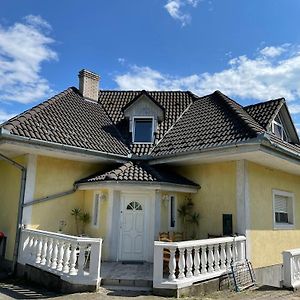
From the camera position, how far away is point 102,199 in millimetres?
11812

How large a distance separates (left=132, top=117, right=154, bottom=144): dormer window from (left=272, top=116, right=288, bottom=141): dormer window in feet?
17.3

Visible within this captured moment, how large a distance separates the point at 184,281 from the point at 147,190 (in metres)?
4.05

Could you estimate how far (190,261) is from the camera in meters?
8.52

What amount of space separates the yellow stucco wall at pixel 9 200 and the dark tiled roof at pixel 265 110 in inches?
367

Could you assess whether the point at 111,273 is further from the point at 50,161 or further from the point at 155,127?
the point at 155,127

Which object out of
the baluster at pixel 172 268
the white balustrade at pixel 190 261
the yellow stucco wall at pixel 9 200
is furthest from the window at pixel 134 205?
the yellow stucco wall at pixel 9 200

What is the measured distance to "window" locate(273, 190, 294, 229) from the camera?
1302 centimetres

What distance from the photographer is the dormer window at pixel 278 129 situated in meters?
14.1

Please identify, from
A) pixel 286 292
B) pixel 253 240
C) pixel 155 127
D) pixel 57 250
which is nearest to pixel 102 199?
pixel 57 250

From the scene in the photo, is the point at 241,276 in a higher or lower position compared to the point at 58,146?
lower

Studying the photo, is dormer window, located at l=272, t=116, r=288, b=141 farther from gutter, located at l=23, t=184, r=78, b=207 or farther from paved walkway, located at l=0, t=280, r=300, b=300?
gutter, located at l=23, t=184, r=78, b=207

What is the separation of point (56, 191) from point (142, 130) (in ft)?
15.6

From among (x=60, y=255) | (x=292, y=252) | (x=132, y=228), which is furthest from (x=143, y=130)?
(x=292, y=252)

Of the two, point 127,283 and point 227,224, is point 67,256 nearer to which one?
point 127,283
